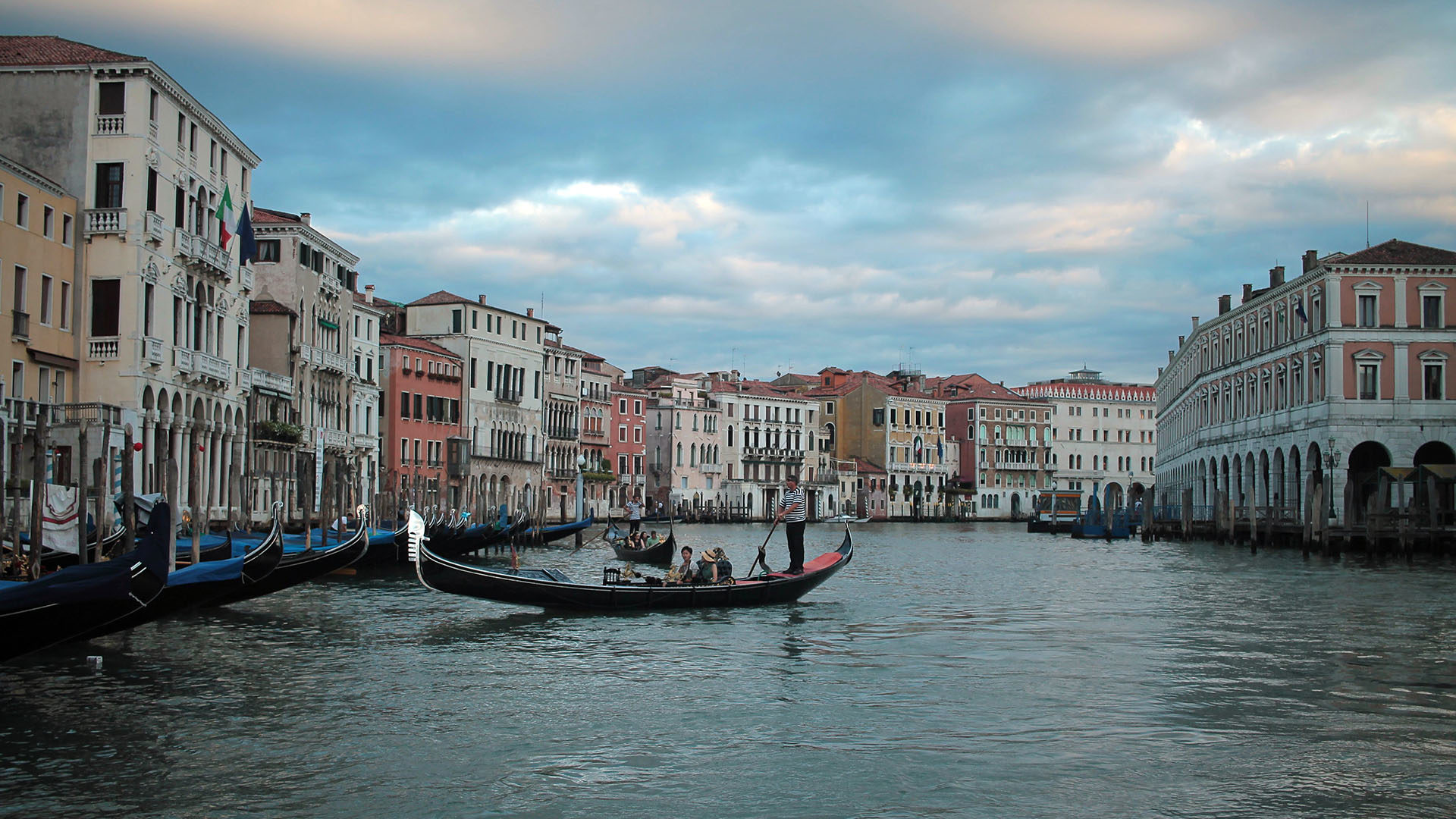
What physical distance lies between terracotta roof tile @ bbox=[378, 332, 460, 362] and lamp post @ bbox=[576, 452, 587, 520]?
7241 mm

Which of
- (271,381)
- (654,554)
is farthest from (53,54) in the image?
(654,554)

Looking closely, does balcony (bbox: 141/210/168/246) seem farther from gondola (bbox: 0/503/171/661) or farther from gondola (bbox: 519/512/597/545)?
gondola (bbox: 0/503/171/661)

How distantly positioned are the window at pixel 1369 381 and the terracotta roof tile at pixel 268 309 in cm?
2602

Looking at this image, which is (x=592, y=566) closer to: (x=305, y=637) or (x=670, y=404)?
(x=305, y=637)

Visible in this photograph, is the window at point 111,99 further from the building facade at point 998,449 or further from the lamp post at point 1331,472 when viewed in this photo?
the building facade at point 998,449

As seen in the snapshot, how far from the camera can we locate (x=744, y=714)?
9.12 meters

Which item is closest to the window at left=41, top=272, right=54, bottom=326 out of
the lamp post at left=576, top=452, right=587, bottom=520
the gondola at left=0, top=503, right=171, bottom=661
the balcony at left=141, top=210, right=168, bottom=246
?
the balcony at left=141, top=210, right=168, bottom=246

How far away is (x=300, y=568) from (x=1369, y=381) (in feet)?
93.2

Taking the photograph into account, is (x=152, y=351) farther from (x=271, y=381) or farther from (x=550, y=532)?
(x=550, y=532)

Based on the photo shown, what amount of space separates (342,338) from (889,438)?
138 ft

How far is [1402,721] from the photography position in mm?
8742

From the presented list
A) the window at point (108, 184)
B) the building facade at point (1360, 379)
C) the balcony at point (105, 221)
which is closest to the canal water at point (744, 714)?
the balcony at point (105, 221)

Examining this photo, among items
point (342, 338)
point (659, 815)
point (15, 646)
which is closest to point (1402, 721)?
point (659, 815)

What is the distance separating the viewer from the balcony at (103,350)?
76.4 ft
